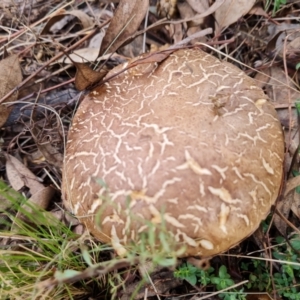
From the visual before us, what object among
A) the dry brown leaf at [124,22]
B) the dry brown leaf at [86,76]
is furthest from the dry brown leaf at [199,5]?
the dry brown leaf at [86,76]

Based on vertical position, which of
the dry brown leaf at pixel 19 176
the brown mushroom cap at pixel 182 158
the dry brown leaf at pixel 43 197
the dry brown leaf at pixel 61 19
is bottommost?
the dry brown leaf at pixel 43 197

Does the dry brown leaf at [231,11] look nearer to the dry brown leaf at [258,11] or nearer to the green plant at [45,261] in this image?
the dry brown leaf at [258,11]

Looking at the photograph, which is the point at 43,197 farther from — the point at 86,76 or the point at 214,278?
the point at 214,278

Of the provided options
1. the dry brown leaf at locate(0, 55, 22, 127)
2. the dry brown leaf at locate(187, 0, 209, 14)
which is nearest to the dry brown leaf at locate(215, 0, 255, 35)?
the dry brown leaf at locate(187, 0, 209, 14)

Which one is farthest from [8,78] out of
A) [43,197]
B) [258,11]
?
[258,11]

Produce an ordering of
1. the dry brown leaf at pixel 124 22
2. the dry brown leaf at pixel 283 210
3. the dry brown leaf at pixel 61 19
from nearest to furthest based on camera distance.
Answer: the dry brown leaf at pixel 283 210, the dry brown leaf at pixel 124 22, the dry brown leaf at pixel 61 19

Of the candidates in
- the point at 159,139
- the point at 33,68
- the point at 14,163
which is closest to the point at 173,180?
the point at 159,139
